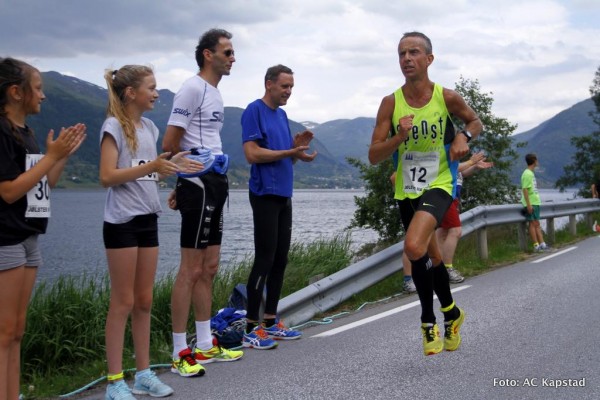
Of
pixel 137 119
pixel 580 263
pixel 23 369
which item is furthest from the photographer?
pixel 580 263

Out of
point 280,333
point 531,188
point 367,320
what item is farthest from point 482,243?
point 280,333

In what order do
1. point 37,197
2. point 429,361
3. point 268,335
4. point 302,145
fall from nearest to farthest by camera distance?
point 37,197 → point 429,361 → point 268,335 → point 302,145

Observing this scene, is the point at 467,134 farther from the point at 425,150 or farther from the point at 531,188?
the point at 531,188

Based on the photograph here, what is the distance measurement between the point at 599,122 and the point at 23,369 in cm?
6431

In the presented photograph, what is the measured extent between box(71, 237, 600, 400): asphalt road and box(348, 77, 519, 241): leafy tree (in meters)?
23.1

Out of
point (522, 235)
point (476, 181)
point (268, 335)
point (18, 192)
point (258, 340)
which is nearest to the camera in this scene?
point (18, 192)

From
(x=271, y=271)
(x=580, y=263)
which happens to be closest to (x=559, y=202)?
(x=580, y=263)

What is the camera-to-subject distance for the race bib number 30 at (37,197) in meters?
3.64

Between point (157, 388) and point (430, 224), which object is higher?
point (430, 224)

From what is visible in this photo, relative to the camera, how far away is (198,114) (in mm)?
5191

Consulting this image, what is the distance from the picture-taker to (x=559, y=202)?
14.5 m

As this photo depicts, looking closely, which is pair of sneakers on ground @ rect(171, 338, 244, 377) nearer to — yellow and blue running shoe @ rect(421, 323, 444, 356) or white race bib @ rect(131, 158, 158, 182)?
white race bib @ rect(131, 158, 158, 182)

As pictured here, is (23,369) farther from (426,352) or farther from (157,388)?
(426,352)

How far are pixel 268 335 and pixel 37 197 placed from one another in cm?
273
